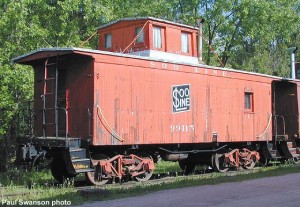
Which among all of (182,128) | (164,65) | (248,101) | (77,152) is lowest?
(77,152)

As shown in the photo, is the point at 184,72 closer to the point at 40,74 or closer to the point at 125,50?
the point at 125,50

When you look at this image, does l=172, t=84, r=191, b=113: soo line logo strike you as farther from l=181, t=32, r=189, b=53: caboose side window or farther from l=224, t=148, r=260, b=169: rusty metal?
l=224, t=148, r=260, b=169: rusty metal

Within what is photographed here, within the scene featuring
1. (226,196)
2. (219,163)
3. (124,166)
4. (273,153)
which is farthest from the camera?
(273,153)

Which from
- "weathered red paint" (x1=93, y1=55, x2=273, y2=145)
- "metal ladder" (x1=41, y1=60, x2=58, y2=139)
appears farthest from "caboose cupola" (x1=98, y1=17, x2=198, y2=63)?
"metal ladder" (x1=41, y1=60, x2=58, y2=139)

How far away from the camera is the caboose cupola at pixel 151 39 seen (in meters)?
15.3

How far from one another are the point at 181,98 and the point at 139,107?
5.87ft

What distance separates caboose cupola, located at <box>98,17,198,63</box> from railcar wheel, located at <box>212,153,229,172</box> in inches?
143

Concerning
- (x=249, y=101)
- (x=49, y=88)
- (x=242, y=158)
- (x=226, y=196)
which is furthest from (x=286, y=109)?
(x=226, y=196)

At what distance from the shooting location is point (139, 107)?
42.4ft

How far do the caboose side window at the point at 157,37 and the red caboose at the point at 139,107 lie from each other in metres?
0.04

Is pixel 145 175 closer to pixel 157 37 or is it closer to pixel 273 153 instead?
pixel 157 37

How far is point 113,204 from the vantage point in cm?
850

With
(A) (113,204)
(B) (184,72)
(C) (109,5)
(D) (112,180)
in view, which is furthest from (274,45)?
(A) (113,204)

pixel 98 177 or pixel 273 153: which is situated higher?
pixel 273 153
